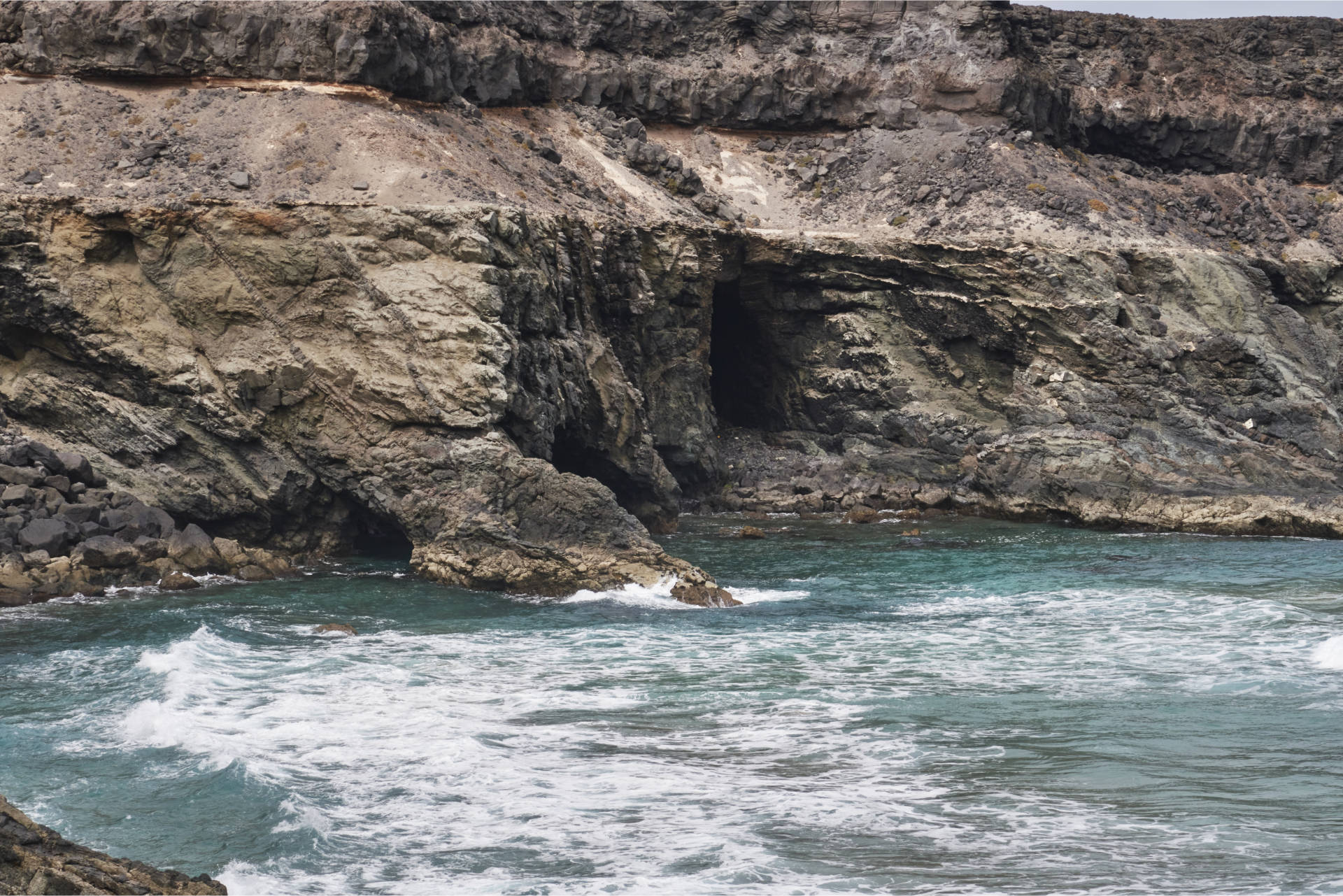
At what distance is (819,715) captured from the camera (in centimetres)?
2077

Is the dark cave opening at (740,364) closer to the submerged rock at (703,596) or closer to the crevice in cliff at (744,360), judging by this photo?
the crevice in cliff at (744,360)

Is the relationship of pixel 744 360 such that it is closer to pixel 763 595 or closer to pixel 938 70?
pixel 938 70

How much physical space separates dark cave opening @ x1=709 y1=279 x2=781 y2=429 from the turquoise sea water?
20171 millimetres

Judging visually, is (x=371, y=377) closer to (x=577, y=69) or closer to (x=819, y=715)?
(x=819, y=715)

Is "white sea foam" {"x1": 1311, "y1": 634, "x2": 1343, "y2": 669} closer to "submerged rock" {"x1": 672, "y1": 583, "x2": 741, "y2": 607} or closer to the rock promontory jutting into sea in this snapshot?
"submerged rock" {"x1": 672, "y1": 583, "x2": 741, "y2": 607}

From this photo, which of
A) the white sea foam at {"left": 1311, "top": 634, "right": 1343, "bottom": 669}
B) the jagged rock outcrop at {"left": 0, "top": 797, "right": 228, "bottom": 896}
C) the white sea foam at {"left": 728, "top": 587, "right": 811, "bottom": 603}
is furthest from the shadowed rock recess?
the jagged rock outcrop at {"left": 0, "top": 797, "right": 228, "bottom": 896}

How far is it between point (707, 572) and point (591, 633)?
301 inches

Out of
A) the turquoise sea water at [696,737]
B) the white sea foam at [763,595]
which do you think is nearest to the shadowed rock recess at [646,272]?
the white sea foam at [763,595]

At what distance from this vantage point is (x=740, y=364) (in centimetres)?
5284

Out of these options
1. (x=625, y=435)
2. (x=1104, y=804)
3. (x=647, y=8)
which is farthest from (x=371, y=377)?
(x=647, y=8)

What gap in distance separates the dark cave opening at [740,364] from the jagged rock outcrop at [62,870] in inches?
1527

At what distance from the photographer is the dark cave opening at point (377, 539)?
1415 inches

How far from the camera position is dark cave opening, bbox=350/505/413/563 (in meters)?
35.9

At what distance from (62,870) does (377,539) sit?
1074 inches
